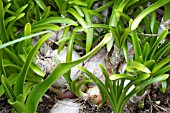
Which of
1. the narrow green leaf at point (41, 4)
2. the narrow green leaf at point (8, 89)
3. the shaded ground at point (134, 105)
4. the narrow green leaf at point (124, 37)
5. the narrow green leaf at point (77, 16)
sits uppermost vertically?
the narrow green leaf at point (41, 4)

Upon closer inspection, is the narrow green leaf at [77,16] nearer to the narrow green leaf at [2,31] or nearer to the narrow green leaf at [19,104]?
the narrow green leaf at [2,31]

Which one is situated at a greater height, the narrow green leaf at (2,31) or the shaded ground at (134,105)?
the narrow green leaf at (2,31)

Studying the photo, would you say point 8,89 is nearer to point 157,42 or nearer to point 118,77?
point 118,77

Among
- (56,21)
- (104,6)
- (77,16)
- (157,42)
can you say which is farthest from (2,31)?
(157,42)

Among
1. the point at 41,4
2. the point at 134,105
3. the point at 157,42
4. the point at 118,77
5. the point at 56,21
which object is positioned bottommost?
the point at 134,105

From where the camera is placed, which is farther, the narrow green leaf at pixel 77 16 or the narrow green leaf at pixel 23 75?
the narrow green leaf at pixel 77 16

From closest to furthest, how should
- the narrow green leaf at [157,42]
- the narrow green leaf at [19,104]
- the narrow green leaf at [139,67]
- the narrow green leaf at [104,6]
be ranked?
the narrow green leaf at [19,104] → the narrow green leaf at [139,67] → the narrow green leaf at [157,42] → the narrow green leaf at [104,6]

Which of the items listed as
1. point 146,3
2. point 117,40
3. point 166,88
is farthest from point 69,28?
point 166,88

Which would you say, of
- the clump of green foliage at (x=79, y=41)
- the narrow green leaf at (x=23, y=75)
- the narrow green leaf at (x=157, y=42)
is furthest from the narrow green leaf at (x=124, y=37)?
the narrow green leaf at (x=23, y=75)
